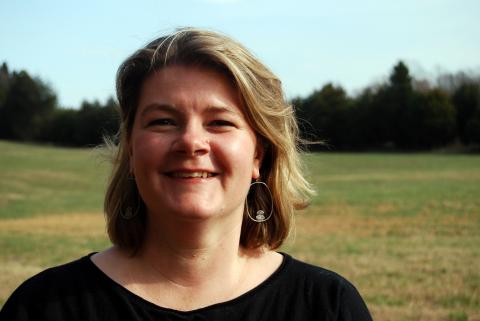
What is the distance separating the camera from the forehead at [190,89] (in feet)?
6.27

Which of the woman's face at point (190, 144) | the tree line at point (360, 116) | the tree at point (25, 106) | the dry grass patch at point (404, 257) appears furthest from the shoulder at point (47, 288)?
the tree at point (25, 106)

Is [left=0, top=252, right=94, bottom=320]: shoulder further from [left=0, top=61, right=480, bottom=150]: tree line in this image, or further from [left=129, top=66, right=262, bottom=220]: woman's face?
[left=0, top=61, right=480, bottom=150]: tree line

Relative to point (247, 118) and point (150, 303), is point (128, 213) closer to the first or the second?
point (150, 303)

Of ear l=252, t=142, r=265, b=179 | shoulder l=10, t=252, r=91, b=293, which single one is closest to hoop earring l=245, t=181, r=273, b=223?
ear l=252, t=142, r=265, b=179

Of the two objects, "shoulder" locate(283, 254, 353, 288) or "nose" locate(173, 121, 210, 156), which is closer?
"nose" locate(173, 121, 210, 156)

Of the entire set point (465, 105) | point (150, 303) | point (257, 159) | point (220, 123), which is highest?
point (465, 105)

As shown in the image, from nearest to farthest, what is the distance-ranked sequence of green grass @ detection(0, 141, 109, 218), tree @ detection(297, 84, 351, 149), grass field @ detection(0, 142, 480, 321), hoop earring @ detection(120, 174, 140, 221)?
1. hoop earring @ detection(120, 174, 140, 221)
2. grass field @ detection(0, 142, 480, 321)
3. green grass @ detection(0, 141, 109, 218)
4. tree @ detection(297, 84, 351, 149)

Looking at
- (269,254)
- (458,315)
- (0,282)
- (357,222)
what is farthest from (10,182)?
(269,254)

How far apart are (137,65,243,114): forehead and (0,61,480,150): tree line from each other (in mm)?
67170

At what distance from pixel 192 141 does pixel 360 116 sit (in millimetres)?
74904

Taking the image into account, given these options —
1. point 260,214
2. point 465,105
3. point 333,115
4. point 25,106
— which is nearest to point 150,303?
point 260,214

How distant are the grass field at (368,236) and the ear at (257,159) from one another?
1.59ft

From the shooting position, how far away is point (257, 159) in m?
2.16

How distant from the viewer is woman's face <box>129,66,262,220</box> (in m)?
1.87
